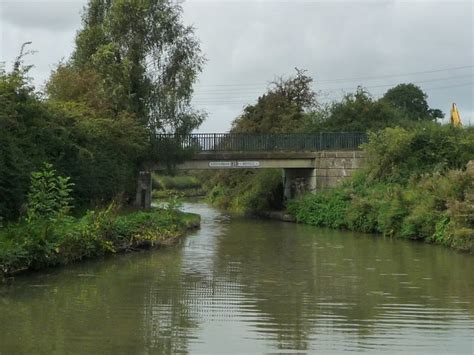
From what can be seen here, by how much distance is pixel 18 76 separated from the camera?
2281 centimetres

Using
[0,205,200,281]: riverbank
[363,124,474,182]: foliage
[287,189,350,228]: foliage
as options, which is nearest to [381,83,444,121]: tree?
[287,189,350,228]: foliage

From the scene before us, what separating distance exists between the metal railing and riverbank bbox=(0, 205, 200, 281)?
15.2 metres

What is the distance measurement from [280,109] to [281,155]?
1487cm

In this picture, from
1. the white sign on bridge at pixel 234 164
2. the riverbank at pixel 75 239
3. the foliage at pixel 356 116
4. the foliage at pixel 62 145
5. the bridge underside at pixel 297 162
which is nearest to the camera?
the riverbank at pixel 75 239

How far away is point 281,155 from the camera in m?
41.2

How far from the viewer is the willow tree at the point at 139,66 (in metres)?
35.2

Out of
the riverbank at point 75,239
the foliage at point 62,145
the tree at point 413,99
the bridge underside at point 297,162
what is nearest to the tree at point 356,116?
the bridge underside at point 297,162

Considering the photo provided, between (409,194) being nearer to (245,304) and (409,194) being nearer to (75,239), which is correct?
(75,239)

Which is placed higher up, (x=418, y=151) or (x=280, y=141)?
(x=280, y=141)

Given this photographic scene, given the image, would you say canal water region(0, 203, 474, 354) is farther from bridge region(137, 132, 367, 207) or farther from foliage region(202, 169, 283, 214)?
foliage region(202, 169, 283, 214)

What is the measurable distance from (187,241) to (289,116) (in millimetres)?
27650

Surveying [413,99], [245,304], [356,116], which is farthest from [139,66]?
[413,99]

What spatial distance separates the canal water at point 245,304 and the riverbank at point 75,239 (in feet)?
1.71

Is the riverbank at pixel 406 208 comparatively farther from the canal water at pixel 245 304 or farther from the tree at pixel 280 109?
the tree at pixel 280 109
